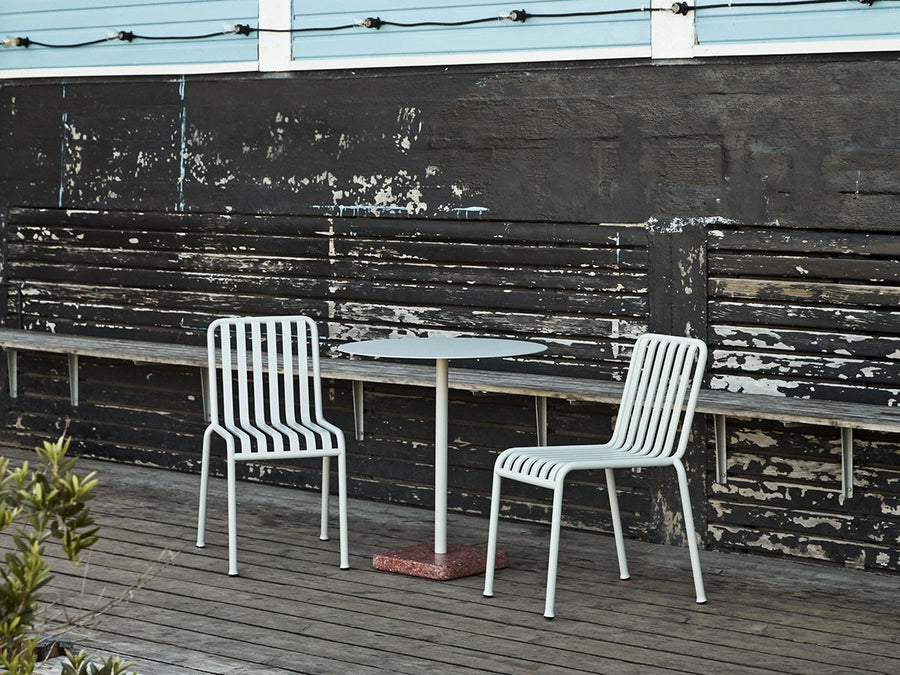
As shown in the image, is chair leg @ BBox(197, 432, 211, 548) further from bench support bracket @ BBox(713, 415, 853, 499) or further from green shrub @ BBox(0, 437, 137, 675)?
green shrub @ BBox(0, 437, 137, 675)

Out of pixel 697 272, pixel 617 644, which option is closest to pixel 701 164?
pixel 697 272

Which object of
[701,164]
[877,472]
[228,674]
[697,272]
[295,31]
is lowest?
[228,674]

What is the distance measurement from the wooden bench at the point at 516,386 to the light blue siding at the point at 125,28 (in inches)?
52.8

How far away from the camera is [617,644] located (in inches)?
161

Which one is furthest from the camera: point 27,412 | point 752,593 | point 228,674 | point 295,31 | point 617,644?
point 27,412

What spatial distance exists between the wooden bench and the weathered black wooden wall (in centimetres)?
8

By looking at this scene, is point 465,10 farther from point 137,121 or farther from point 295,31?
point 137,121

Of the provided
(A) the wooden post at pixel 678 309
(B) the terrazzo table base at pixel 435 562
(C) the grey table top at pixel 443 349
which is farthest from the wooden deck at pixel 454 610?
(C) the grey table top at pixel 443 349

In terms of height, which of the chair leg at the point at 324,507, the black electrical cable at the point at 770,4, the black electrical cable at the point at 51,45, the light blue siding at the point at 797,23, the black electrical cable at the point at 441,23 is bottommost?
the chair leg at the point at 324,507

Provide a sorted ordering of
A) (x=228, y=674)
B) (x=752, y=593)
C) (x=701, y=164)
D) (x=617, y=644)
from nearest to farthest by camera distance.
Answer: (x=228, y=674)
(x=617, y=644)
(x=752, y=593)
(x=701, y=164)

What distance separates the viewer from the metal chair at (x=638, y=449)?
4332mm

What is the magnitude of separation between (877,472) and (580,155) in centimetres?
163

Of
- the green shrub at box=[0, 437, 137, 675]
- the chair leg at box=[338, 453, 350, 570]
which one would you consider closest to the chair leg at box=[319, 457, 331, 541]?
the chair leg at box=[338, 453, 350, 570]

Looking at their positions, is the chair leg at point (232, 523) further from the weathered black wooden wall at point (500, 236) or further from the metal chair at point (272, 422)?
the weathered black wooden wall at point (500, 236)
